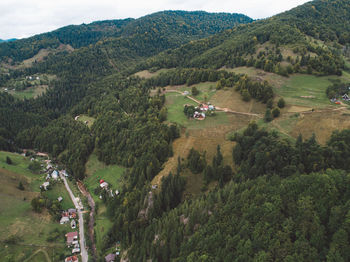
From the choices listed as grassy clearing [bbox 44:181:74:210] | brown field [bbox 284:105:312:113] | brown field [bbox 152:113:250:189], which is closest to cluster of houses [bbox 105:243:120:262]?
brown field [bbox 152:113:250:189]

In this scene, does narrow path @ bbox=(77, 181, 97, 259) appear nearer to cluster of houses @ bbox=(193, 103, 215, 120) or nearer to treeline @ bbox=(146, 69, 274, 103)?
cluster of houses @ bbox=(193, 103, 215, 120)

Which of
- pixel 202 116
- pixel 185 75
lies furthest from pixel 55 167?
pixel 185 75

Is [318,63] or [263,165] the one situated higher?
[318,63]

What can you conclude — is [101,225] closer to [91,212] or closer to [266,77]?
[91,212]

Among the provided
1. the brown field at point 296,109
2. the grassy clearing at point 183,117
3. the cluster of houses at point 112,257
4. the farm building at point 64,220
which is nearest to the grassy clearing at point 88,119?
the grassy clearing at point 183,117

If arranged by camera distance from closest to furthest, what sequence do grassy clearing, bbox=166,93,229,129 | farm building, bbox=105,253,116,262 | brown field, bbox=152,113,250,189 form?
1. farm building, bbox=105,253,116,262
2. brown field, bbox=152,113,250,189
3. grassy clearing, bbox=166,93,229,129

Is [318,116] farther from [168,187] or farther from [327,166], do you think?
[168,187]

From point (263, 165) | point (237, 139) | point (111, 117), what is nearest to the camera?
point (263, 165)
